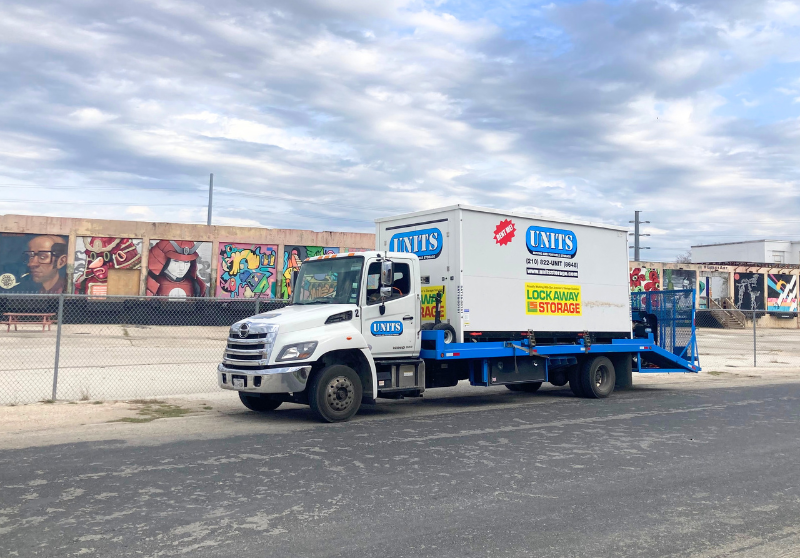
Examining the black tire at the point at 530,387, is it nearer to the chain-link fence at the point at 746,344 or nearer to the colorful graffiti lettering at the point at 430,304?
the colorful graffiti lettering at the point at 430,304

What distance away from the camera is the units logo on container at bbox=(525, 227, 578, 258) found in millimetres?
12867

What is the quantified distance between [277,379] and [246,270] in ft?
96.1

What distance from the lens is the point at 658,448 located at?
332 inches

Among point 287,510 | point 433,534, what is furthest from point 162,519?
point 433,534

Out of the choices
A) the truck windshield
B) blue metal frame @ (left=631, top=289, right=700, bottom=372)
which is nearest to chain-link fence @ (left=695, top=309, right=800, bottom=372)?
blue metal frame @ (left=631, top=289, right=700, bottom=372)

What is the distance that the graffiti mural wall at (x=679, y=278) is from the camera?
170 feet

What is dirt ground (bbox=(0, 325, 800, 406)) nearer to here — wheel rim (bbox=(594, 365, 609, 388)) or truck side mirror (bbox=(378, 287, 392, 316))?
truck side mirror (bbox=(378, 287, 392, 316))

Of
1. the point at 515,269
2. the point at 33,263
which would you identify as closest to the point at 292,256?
the point at 33,263

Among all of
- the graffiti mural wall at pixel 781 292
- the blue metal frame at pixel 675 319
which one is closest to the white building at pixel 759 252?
the graffiti mural wall at pixel 781 292

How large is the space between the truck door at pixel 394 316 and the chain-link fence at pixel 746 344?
13.4m

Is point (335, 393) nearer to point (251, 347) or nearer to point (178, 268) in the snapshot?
point (251, 347)

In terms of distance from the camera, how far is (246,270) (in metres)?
38.0

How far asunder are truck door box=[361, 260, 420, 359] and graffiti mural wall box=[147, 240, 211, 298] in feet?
89.3

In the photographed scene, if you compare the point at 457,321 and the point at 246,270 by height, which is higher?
the point at 246,270
